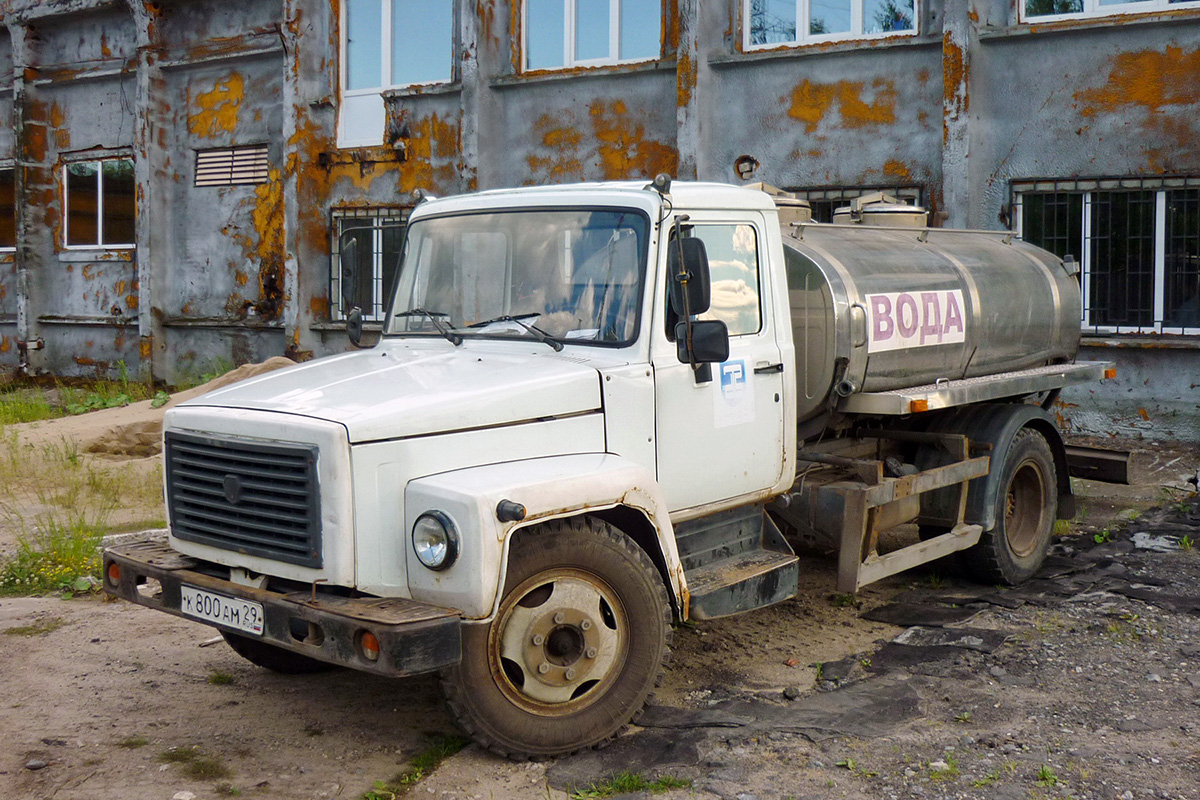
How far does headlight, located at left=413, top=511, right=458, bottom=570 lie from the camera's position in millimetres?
4008

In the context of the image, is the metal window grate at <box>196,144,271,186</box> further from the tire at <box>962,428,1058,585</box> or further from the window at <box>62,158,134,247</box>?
the tire at <box>962,428,1058,585</box>

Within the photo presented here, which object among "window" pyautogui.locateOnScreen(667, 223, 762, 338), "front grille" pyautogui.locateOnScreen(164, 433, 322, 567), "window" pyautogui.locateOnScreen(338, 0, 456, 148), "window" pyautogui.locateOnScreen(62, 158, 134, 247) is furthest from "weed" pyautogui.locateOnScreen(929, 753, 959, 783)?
"window" pyautogui.locateOnScreen(62, 158, 134, 247)

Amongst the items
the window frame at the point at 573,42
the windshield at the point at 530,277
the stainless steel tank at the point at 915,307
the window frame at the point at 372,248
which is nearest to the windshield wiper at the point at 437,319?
the windshield at the point at 530,277

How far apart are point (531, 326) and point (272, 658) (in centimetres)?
198

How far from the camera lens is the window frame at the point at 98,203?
59.3ft

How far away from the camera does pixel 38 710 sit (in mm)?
5023

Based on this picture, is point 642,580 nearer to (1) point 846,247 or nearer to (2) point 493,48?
(1) point 846,247

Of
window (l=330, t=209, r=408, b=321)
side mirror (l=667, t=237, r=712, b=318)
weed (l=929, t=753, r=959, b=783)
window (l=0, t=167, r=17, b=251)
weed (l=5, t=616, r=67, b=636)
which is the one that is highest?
window (l=0, t=167, r=17, b=251)

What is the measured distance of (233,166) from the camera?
A: 16.8 m

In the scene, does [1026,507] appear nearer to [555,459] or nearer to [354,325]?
[555,459]

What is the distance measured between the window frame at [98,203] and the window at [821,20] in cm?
957

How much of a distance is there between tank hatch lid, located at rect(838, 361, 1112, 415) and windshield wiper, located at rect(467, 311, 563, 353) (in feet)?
6.21

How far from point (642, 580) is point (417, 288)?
1.82m

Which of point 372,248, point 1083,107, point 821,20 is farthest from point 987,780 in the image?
point 372,248
